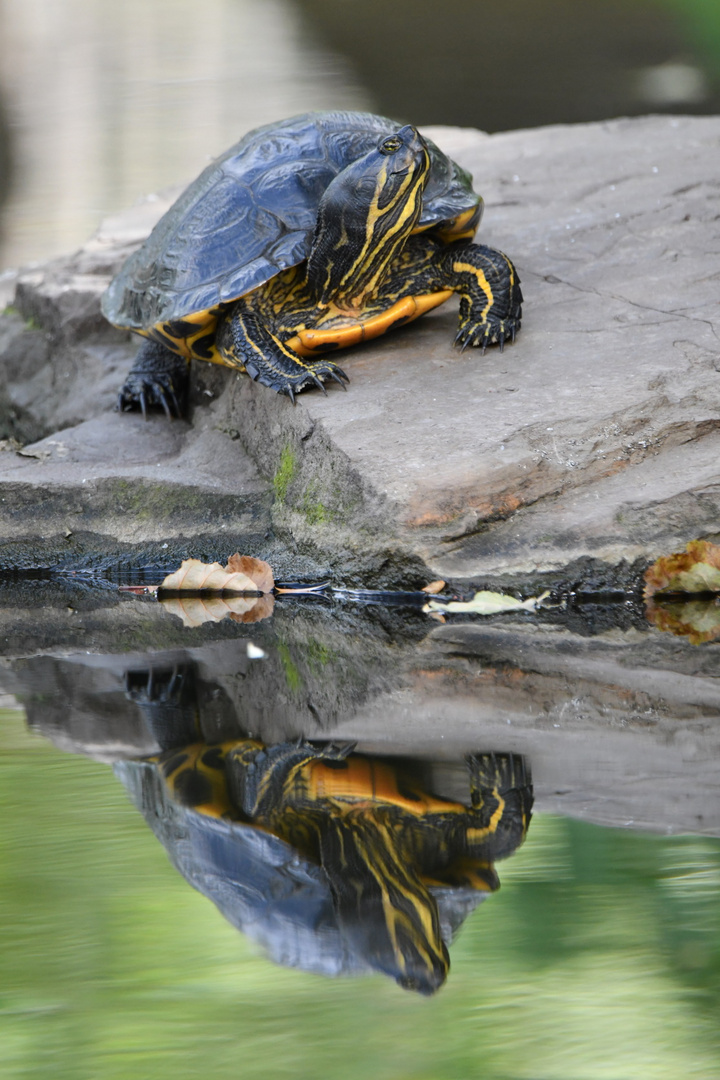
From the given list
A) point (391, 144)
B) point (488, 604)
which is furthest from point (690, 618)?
point (391, 144)

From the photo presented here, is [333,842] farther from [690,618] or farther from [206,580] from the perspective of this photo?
[206,580]

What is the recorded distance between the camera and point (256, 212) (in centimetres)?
332

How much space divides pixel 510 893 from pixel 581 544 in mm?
1511

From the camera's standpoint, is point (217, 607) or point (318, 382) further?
point (318, 382)

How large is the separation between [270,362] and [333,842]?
78.2 inches

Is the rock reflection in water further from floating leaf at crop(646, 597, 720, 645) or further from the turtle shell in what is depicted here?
the turtle shell

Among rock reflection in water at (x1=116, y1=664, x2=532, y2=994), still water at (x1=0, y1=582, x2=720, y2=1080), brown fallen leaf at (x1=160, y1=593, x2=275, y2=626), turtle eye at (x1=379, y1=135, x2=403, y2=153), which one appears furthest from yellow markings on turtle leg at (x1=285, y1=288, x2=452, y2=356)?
rock reflection in water at (x1=116, y1=664, x2=532, y2=994)

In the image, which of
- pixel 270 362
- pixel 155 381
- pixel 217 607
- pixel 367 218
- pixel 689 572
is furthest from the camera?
pixel 155 381

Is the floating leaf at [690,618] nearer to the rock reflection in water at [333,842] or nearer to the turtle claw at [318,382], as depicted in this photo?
the rock reflection in water at [333,842]

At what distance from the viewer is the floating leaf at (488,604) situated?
2625 mm

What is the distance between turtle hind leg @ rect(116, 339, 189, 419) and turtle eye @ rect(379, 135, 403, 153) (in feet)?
3.98

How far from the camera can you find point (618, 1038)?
1.05 meters

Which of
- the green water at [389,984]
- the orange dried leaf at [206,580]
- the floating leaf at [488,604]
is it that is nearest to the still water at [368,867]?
the green water at [389,984]

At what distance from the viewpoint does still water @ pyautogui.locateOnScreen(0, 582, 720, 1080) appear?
1063 millimetres
